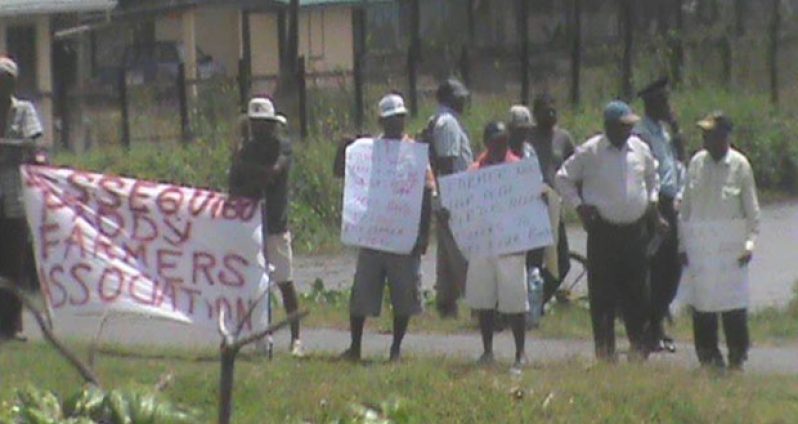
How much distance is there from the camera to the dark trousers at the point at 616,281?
1310 centimetres

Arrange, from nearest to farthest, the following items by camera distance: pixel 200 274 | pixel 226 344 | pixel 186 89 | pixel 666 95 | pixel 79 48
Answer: pixel 226 344, pixel 200 274, pixel 666 95, pixel 186 89, pixel 79 48

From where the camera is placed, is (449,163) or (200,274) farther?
(449,163)

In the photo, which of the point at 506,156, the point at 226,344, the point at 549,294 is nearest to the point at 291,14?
the point at 549,294

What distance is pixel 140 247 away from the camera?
1241cm

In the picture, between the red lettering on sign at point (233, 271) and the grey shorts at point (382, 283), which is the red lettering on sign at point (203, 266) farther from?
the grey shorts at point (382, 283)

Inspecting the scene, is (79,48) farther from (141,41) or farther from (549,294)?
(549,294)

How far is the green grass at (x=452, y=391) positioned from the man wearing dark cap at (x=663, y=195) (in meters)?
1.97

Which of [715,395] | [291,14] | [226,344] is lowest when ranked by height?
[715,395]

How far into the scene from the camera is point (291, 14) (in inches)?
1310

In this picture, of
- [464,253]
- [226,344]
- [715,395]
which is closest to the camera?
[226,344]

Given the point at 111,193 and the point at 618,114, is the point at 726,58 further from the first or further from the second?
the point at 111,193

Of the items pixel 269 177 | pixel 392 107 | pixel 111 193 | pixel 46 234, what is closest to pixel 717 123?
pixel 392 107

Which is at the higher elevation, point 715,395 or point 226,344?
point 226,344

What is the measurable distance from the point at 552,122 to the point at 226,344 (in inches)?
304
